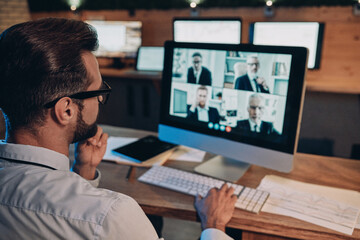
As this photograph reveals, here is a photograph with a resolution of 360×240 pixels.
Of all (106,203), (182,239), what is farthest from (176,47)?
(182,239)

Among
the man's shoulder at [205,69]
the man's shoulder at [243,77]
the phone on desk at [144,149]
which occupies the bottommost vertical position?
the phone on desk at [144,149]

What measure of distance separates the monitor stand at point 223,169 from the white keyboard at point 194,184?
50 millimetres

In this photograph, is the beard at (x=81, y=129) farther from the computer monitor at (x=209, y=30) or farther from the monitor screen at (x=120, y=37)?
the monitor screen at (x=120, y=37)

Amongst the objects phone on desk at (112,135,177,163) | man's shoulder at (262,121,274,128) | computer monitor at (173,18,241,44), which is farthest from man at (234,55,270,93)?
computer monitor at (173,18,241,44)

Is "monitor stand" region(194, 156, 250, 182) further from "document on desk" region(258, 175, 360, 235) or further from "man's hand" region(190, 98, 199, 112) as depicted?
"man's hand" region(190, 98, 199, 112)

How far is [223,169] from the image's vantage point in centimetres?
132

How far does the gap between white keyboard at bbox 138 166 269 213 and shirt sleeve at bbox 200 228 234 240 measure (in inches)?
5.1

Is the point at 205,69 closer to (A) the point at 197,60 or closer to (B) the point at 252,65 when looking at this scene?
(A) the point at 197,60

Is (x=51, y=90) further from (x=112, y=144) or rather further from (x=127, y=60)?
(x=127, y=60)

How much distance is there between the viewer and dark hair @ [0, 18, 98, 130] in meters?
0.74

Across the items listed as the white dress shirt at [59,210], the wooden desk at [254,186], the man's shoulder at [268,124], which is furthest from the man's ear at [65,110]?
the man's shoulder at [268,124]

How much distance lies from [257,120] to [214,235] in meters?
0.44

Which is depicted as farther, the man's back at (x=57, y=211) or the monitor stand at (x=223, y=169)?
the monitor stand at (x=223, y=169)

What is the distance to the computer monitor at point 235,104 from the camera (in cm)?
112
